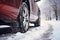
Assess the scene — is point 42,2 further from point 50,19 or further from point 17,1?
point 17,1

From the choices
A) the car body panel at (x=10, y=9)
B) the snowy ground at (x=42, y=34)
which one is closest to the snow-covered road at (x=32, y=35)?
the snowy ground at (x=42, y=34)

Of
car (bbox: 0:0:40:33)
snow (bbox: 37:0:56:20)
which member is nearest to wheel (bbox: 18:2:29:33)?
car (bbox: 0:0:40:33)

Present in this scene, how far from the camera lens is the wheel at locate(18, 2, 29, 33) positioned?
1406 mm

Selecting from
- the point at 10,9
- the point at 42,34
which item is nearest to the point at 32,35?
the point at 42,34

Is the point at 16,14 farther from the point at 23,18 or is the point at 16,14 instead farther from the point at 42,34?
the point at 42,34

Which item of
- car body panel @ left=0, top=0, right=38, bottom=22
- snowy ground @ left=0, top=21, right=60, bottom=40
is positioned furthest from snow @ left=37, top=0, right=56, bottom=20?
car body panel @ left=0, top=0, right=38, bottom=22

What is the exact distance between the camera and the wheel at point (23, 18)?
1.41 metres

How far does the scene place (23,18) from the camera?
1438mm

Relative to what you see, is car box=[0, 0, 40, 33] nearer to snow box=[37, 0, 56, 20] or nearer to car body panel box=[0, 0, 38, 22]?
car body panel box=[0, 0, 38, 22]

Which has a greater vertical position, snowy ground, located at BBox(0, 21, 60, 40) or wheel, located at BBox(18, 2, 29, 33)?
wheel, located at BBox(18, 2, 29, 33)

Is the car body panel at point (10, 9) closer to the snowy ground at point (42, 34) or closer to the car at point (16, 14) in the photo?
the car at point (16, 14)

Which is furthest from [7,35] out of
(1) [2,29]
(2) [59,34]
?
(2) [59,34]

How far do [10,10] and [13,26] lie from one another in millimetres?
112

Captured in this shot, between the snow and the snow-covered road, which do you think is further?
the snow
